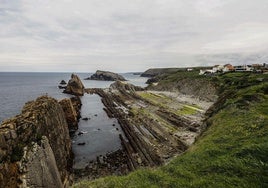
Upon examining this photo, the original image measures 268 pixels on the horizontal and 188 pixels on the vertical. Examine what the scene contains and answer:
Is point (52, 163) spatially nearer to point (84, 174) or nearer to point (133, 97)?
point (84, 174)

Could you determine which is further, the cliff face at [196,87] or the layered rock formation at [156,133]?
the cliff face at [196,87]

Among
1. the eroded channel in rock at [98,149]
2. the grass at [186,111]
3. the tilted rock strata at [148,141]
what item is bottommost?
the eroded channel in rock at [98,149]

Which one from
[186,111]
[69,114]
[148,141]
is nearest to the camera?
[148,141]

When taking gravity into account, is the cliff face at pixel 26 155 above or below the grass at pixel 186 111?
above

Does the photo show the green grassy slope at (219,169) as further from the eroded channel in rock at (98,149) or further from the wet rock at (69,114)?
the wet rock at (69,114)

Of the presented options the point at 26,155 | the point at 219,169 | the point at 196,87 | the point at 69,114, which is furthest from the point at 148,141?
the point at 196,87

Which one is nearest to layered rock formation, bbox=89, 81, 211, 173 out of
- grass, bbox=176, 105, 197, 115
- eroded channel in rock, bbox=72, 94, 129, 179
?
grass, bbox=176, 105, 197, 115

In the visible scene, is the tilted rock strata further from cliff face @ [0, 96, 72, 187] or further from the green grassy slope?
the green grassy slope

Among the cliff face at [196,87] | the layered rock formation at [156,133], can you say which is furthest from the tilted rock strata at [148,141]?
the cliff face at [196,87]

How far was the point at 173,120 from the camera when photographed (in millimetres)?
46844

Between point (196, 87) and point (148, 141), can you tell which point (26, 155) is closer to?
point (148, 141)

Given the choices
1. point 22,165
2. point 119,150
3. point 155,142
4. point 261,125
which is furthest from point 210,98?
point 22,165

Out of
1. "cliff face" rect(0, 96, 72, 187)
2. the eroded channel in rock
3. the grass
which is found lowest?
the eroded channel in rock

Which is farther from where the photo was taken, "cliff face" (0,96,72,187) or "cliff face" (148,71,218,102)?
"cliff face" (148,71,218,102)
